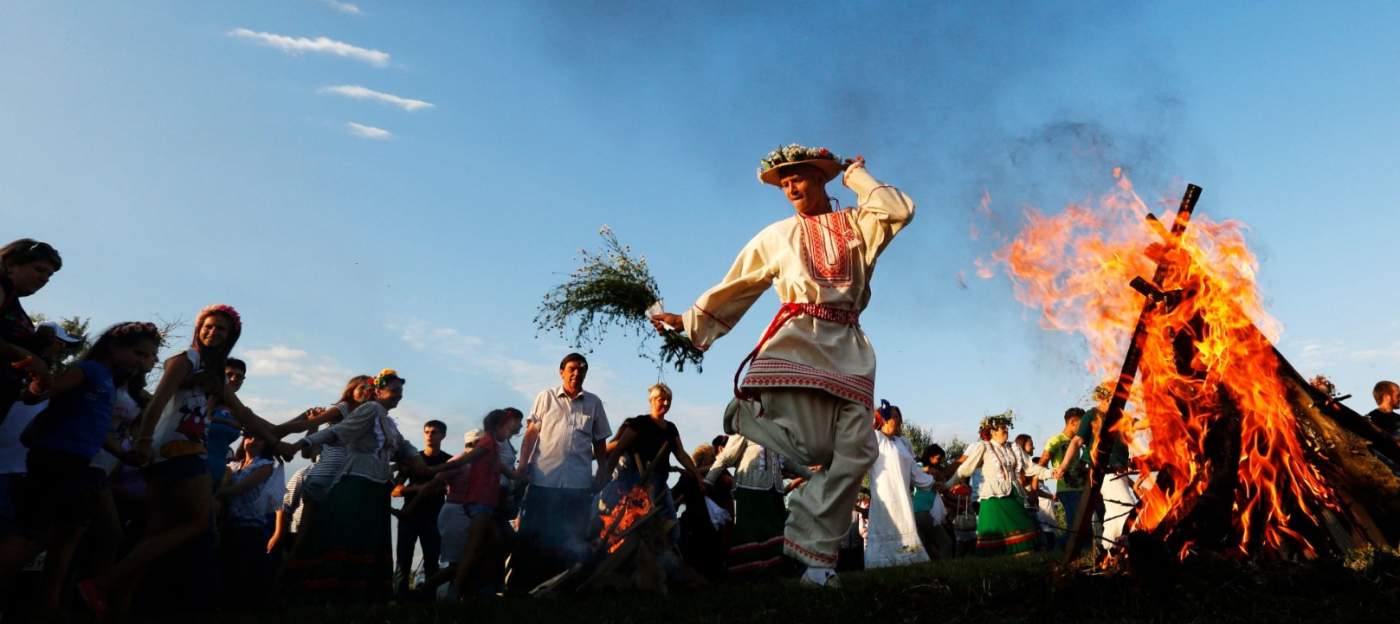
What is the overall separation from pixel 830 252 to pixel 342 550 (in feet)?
16.9

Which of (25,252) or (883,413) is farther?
(883,413)

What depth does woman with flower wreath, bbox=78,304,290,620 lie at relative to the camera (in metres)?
5.60

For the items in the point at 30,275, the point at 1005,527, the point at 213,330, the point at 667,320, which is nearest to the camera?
the point at 30,275

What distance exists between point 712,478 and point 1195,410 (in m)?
5.76

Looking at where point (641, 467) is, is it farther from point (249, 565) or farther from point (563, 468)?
point (249, 565)

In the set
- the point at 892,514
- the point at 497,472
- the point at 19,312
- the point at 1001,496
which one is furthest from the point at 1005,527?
the point at 19,312

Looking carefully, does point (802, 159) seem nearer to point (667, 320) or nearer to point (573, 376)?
point (667, 320)

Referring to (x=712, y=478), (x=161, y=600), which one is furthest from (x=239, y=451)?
(x=712, y=478)

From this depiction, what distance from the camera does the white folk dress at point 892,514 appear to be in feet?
36.8

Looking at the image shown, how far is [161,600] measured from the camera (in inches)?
266

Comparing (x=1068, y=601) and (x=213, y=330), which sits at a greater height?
(x=213, y=330)

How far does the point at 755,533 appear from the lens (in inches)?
407

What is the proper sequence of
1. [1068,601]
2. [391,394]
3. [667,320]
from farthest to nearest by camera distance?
[391,394], [667,320], [1068,601]

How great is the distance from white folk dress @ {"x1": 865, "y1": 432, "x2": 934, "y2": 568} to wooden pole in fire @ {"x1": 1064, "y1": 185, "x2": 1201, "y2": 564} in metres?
5.57
